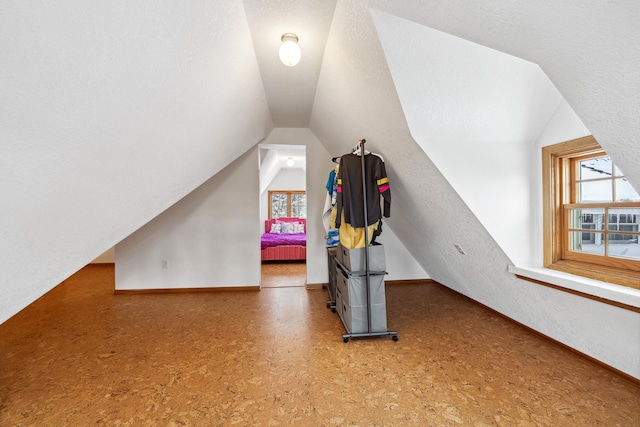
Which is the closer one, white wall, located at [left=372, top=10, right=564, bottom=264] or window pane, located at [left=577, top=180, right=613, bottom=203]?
white wall, located at [left=372, top=10, right=564, bottom=264]

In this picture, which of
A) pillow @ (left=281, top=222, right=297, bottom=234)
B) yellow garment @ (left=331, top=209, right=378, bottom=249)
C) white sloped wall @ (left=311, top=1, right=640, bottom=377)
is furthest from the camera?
pillow @ (left=281, top=222, right=297, bottom=234)

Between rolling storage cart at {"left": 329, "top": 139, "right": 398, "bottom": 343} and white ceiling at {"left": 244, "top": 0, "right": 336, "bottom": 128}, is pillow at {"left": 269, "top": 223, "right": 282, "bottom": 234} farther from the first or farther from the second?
rolling storage cart at {"left": 329, "top": 139, "right": 398, "bottom": 343}

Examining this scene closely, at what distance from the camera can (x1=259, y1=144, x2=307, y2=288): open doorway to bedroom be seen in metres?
5.15

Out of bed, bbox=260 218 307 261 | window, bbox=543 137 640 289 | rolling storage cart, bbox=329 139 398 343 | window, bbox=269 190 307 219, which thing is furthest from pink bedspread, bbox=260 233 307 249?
window, bbox=543 137 640 289

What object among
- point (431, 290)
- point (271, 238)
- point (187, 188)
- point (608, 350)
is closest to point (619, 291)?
point (608, 350)

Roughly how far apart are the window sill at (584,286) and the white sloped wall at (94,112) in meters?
2.69

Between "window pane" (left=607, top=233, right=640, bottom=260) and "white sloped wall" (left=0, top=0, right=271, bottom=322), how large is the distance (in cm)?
285

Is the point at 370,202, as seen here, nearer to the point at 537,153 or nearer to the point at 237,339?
the point at 537,153

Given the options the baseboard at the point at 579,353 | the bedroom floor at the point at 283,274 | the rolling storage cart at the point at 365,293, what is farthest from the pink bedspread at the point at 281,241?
the baseboard at the point at 579,353

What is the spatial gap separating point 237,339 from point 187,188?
1.51 metres

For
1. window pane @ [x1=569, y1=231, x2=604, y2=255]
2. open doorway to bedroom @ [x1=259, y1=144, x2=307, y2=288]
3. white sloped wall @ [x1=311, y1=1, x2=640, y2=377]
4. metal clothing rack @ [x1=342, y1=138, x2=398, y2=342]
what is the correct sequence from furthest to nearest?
1. open doorway to bedroom @ [x1=259, y1=144, x2=307, y2=288]
2. metal clothing rack @ [x1=342, y1=138, x2=398, y2=342]
3. window pane @ [x1=569, y1=231, x2=604, y2=255]
4. white sloped wall @ [x1=311, y1=1, x2=640, y2=377]

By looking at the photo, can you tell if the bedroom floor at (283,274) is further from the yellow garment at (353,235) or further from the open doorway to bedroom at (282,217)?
the yellow garment at (353,235)

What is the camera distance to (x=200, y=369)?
2113 millimetres

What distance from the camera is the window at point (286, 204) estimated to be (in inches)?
310
